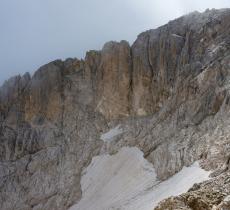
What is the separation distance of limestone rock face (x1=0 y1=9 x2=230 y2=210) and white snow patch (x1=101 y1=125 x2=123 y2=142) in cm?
60

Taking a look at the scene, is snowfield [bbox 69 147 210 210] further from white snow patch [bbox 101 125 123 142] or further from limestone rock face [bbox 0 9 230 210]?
white snow patch [bbox 101 125 123 142]

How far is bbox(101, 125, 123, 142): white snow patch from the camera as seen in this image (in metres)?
68.2

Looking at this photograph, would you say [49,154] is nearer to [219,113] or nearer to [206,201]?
[219,113]

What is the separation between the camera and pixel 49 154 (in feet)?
236

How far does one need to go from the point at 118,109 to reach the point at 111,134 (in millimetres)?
3587

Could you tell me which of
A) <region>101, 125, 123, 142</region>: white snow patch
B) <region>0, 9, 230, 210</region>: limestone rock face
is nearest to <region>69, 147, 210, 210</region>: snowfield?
<region>0, 9, 230, 210</region>: limestone rock face

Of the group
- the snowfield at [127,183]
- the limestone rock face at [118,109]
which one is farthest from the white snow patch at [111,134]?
the snowfield at [127,183]

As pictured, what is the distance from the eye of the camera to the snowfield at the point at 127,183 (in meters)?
50.2

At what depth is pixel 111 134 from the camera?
68.8 m

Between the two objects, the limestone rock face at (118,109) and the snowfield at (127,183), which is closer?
the snowfield at (127,183)

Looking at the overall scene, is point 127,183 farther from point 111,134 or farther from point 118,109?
point 118,109

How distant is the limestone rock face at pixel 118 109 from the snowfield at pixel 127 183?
3.51 feet

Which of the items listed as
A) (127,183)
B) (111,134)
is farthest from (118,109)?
(127,183)

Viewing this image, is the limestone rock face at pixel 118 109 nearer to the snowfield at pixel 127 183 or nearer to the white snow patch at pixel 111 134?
the white snow patch at pixel 111 134
